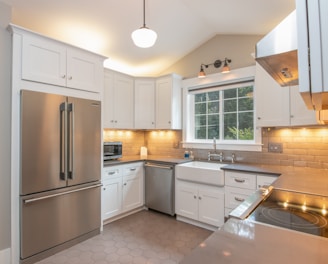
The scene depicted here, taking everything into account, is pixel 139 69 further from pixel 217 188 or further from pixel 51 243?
pixel 51 243

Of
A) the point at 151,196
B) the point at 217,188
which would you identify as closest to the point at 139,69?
the point at 151,196

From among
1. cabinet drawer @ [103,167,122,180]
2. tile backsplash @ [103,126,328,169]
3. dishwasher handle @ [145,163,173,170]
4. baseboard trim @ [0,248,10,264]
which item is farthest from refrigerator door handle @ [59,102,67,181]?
dishwasher handle @ [145,163,173,170]

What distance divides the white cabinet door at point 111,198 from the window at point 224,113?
5.46 feet

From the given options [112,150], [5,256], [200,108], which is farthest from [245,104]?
[5,256]

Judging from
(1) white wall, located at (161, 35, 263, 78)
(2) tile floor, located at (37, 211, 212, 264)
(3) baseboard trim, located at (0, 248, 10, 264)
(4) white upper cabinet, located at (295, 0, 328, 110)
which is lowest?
(2) tile floor, located at (37, 211, 212, 264)

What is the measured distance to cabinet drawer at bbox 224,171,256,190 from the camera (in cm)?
258

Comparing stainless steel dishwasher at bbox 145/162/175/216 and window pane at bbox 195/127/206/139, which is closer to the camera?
stainless steel dishwasher at bbox 145/162/175/216

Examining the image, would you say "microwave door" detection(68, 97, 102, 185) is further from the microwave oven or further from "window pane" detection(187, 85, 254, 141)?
"window pane" detection(187, 85, 254, 141)

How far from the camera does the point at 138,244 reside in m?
2.58

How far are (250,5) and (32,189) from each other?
317cm

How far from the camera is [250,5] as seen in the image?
246 cm

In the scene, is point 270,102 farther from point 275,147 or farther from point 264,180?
point 264,180

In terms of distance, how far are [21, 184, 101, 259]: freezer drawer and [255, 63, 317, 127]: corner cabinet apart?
2428 mm

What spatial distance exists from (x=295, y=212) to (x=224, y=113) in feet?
8.52
